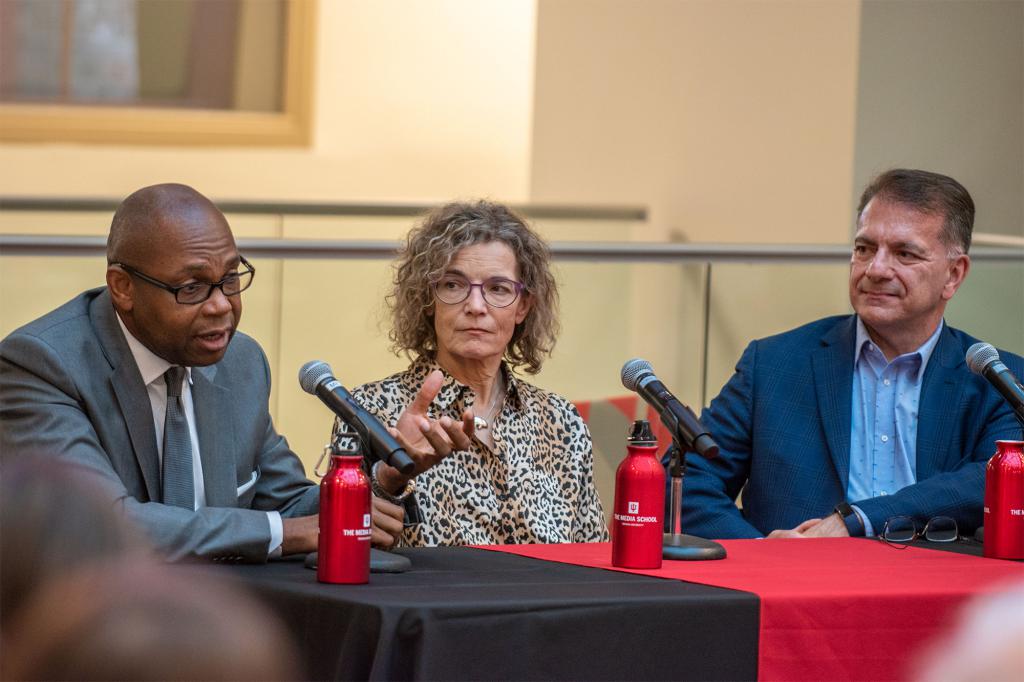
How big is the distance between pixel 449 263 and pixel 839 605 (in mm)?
1222

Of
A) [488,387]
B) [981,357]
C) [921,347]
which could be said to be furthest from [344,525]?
[921,347]

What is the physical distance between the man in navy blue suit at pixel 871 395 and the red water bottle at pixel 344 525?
1.07 metres

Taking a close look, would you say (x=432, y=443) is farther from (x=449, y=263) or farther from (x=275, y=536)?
(x=449, y=263)

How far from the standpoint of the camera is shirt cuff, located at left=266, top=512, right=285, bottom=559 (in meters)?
2.05

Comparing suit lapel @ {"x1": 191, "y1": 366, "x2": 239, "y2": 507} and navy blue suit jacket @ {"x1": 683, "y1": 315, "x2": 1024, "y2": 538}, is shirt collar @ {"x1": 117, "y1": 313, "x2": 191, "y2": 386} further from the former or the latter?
navy blue suit jacket @ {"x1": 683, "y1": 315, "x2": 1024, "y2": 538}

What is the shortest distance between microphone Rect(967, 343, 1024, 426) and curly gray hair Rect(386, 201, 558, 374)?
858mm

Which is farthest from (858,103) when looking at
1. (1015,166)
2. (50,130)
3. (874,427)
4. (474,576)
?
(474,576)

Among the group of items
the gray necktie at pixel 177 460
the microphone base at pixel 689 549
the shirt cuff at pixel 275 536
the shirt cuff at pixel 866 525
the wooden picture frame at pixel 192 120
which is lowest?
the shirt cuff at pixel 866 525

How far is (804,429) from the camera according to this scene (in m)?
2.98

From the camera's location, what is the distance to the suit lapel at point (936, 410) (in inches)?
116

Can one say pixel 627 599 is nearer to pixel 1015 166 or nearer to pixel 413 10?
pixel 1015 166

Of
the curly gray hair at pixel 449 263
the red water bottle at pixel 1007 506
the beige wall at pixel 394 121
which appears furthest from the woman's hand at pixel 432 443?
the beige wall at pixel 394 121

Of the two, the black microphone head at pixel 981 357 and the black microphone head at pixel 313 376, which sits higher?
the black microphone head at pixel 981 357

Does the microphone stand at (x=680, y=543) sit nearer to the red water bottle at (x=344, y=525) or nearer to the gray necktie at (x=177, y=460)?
the red water bottle at (x=344, y=525)
